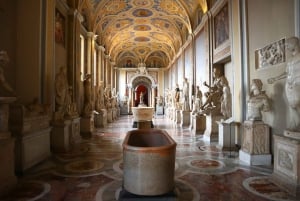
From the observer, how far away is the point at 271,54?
19.3 ft

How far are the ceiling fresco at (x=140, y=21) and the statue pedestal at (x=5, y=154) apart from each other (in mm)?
8388

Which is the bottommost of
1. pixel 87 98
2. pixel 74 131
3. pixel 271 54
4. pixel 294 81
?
pixel 74 131

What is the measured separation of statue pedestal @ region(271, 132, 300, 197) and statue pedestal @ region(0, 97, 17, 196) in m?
5.03

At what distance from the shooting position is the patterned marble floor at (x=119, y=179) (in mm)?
3902

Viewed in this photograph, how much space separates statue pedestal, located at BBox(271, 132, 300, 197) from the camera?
13.1 feet

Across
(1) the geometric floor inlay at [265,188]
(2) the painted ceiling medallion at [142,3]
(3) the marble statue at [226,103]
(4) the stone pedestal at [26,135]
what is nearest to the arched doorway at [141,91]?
(2) the painted ceiling medallion at [142,3]

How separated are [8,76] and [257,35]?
7.18 metres

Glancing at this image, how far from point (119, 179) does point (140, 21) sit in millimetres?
16588

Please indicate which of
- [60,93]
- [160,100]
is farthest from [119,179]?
[160,100]

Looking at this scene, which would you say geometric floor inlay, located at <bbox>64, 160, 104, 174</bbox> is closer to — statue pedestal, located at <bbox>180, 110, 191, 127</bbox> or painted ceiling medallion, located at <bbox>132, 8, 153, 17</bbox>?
statue pedestal, located at <bbox>180, 110, 191, 127</bbox>

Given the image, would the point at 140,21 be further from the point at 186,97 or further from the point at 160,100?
the point at 160,100

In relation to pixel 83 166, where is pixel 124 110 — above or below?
above

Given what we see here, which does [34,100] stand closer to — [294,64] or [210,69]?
[294,64]

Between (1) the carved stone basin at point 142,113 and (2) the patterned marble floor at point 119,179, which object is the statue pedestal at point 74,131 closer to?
(2) the patterned marble floor at point 119,179
